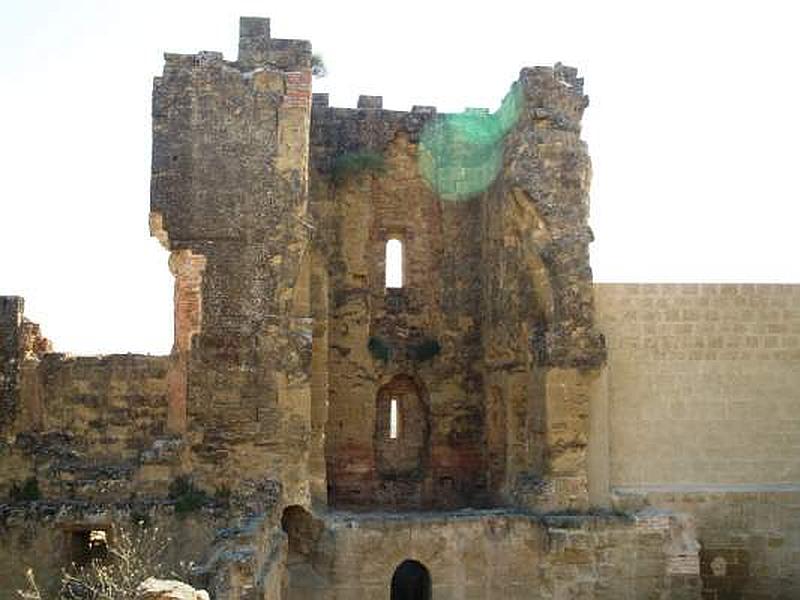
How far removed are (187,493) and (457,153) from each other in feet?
25.9

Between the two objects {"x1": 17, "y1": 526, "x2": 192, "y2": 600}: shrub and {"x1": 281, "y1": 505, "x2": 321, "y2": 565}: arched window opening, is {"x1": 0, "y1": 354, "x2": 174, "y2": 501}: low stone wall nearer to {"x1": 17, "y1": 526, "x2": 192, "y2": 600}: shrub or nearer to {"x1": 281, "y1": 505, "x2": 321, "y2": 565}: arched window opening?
{"x1": 17, "y1": 526, "x2": 192, "y2": 600}: shrub

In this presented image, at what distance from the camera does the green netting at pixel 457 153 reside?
1711 centimetres

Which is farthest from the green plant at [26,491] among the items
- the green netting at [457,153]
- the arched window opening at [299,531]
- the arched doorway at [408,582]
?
the green netting at [457,153]

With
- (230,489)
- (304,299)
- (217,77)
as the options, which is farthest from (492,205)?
(230,489)

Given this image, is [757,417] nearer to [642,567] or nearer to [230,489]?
[642,567]

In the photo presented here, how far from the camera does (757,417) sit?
1466 centimetres

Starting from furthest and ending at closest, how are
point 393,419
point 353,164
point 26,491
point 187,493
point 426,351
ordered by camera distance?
→ point 393,419 < point 426,351 < point 353,164 < point 187,493 < point 26,491

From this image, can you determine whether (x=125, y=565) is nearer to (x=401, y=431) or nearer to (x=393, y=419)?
(x=401, y=431)

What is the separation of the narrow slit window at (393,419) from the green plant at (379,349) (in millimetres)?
A: 1110

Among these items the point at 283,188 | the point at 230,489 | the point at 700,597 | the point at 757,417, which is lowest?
the point at 700,597

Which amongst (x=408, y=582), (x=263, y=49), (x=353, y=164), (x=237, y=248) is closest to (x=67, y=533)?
(x=237, y=248)

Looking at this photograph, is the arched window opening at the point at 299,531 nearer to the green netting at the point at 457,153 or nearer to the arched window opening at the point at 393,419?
the arched window opening at the point at 393,419

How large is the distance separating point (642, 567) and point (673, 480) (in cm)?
148

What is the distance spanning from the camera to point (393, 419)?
18094 millimetres
